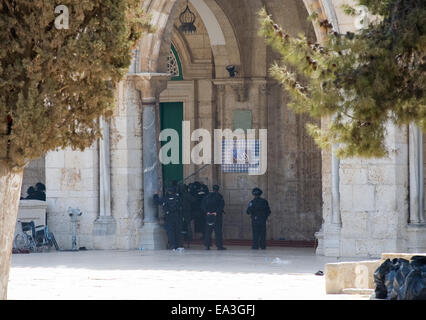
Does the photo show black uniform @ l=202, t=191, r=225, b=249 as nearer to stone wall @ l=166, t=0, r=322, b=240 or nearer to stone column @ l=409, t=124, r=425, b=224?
stone wall @ l=166, t=0, r=322, b=240

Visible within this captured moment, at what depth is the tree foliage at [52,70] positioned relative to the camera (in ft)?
37.0

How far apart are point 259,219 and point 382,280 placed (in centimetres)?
919

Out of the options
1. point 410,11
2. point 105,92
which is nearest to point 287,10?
point 105,92

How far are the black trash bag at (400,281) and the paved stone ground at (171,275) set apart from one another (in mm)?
1490

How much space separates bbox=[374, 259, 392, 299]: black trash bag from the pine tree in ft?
11.5

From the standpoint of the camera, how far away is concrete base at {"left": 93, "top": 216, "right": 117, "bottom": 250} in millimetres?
Answer: 20531

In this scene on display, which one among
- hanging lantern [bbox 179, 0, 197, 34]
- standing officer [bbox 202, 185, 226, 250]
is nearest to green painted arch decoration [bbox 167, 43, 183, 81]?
hanging lantern [bbox 179, 0, 197, 34]

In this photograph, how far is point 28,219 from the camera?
2069cm

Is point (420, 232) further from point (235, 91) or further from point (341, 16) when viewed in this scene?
point (235, 91)

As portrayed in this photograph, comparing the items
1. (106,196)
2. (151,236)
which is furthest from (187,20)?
(151,236)

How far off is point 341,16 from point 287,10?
194 inches

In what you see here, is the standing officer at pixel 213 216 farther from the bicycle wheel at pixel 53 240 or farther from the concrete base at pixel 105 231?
the bicycle wheel at pixel 53 240

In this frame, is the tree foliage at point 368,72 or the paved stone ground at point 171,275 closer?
the tree foliage at point 368,72

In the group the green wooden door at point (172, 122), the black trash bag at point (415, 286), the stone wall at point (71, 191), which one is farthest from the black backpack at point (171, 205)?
the black trash bag at point (415, 286)
